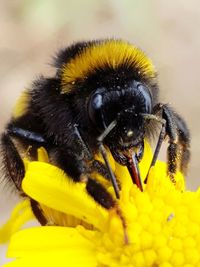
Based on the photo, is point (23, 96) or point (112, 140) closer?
point (112, 140)

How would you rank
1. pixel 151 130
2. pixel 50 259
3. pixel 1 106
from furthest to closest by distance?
1. pixel 1 106
2. pixel 151 130
3. pixel 50 259

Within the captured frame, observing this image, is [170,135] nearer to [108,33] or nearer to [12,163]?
[12,163]

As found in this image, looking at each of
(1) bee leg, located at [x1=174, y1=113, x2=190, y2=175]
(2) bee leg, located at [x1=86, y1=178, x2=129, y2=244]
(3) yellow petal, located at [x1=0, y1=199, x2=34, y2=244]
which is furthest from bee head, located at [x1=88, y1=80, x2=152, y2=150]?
(3) yellow petal, located at [x1=0, y1=199, x2=34, y2=244]

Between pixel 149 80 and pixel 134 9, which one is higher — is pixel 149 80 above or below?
below

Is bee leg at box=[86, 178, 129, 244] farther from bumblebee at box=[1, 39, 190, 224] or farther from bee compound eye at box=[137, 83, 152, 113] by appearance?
bee compound eye at box=[137, 83, 152, 113]

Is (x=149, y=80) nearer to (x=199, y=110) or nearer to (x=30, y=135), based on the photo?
(x=30, y=135)

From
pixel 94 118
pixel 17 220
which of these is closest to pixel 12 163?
pixel 17 220

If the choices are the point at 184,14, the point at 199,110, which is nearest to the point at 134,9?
the point at 184,14
